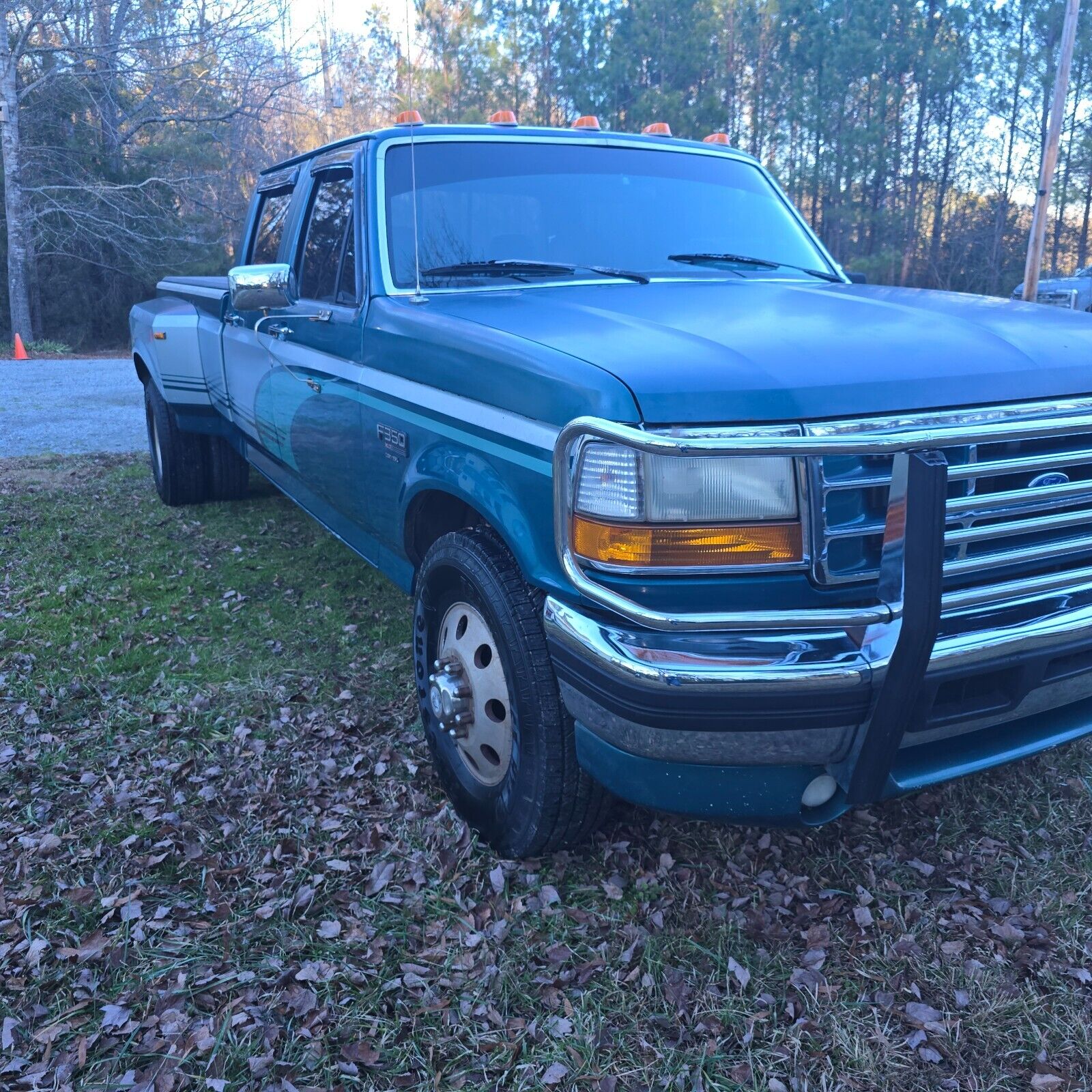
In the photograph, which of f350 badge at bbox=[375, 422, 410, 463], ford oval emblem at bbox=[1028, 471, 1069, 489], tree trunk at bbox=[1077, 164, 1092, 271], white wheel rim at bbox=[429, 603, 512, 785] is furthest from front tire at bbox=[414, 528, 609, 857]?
tree trunk at bbox=[1077, 164, 1092, 271]

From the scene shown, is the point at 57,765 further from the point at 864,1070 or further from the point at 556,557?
the point at 864,1070

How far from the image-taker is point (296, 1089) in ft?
7.39

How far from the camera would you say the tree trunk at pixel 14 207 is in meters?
21.7

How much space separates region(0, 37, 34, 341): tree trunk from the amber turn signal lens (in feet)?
79.5

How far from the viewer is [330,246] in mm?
4109

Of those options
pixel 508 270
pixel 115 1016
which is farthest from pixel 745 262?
pixel 115 1016

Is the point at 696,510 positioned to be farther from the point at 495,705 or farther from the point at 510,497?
the point at 495,705

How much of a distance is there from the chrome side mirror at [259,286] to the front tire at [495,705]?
144cm

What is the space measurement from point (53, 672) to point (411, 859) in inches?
82.8

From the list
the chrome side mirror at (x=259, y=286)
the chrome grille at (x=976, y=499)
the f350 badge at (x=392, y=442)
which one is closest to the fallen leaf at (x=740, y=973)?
the chrome grille at (x=976, y=499)

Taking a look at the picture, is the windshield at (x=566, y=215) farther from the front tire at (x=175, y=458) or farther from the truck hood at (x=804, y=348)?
the front tire at (x=175, y=458)

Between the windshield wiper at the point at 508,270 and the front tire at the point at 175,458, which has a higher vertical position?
the windshield wiper at the point at 508,270

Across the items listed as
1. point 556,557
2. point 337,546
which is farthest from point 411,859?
point 337,546

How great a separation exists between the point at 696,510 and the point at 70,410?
1106 cm
